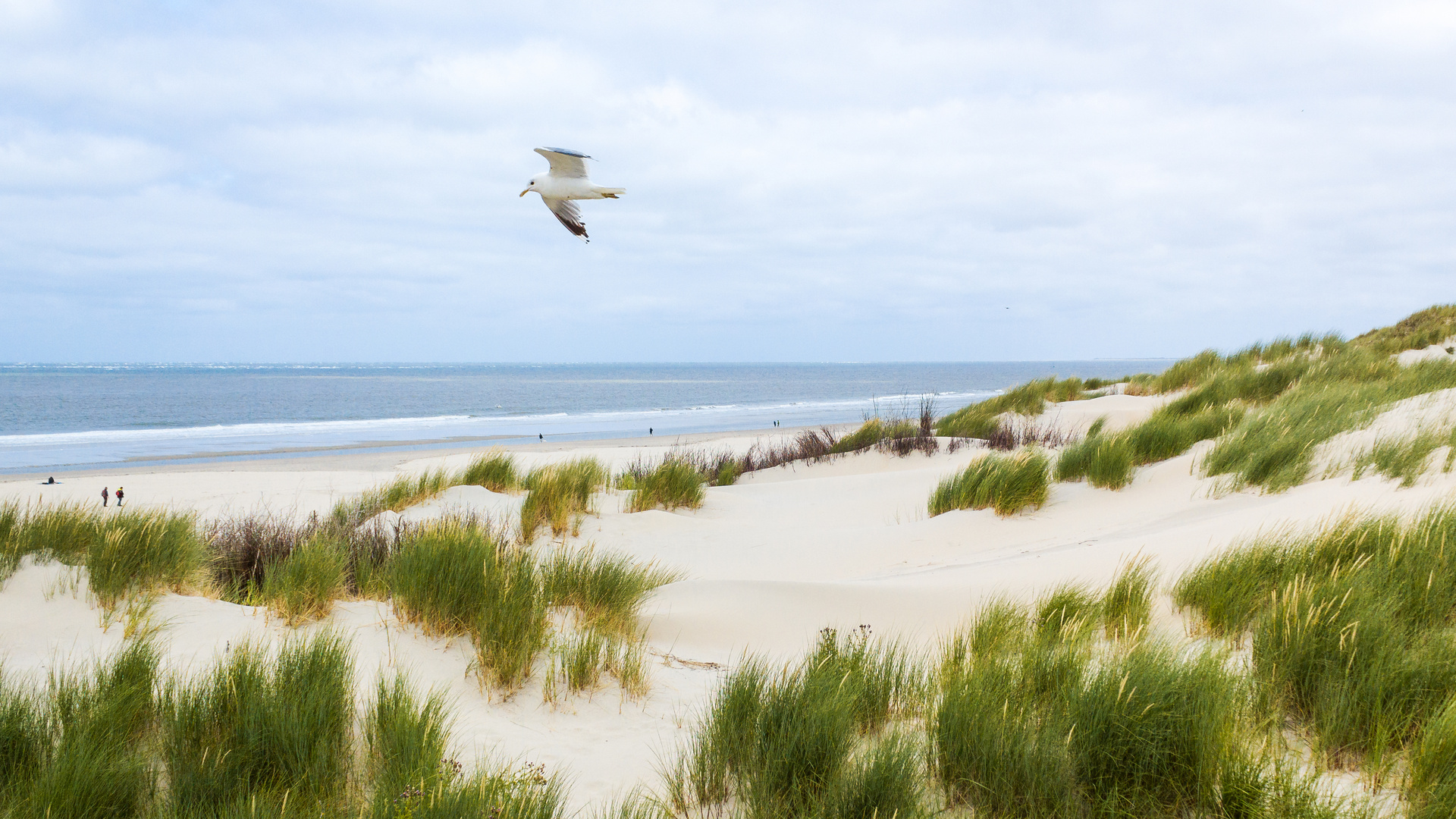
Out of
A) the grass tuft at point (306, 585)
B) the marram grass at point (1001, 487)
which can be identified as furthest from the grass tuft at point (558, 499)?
the marram grass at point (1001, 487)

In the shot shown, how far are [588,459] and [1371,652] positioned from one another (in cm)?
853

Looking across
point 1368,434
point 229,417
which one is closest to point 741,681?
point 1368,434

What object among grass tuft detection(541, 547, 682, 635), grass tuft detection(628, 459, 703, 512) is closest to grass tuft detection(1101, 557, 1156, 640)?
grass tuft detection(541, 547, 682, 635)

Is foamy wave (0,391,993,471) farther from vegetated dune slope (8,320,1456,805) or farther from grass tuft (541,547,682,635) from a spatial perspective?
grass tuft (541,547,682,635)

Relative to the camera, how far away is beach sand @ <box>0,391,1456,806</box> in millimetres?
3236

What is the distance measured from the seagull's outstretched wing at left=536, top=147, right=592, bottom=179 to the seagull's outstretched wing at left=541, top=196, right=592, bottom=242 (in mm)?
235

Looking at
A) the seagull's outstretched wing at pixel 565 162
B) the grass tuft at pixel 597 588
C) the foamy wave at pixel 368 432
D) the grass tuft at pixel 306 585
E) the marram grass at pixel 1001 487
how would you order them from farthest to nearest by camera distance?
the foamy wave at pixel 368 432 < the marram grass at pixel 1001 487 < the seagull's outstretched wing at pixel 565 162 < the grass tuft at pixel 597 588 < the grass tuft at pixel 306 585

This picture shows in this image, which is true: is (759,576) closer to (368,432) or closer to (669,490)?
(669,490)

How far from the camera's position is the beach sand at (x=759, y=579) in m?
3.24

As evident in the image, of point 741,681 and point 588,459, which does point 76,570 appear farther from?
point 588,459

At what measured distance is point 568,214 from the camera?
19.8 ft

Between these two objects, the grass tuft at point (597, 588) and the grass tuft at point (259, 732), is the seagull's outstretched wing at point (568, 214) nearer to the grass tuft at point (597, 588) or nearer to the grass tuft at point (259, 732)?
the grass tuft at point (597, 588)

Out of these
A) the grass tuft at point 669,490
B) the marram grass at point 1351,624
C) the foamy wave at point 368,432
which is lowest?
the foamy wave at point 368,432

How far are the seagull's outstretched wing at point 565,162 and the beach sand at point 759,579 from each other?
286 cm
